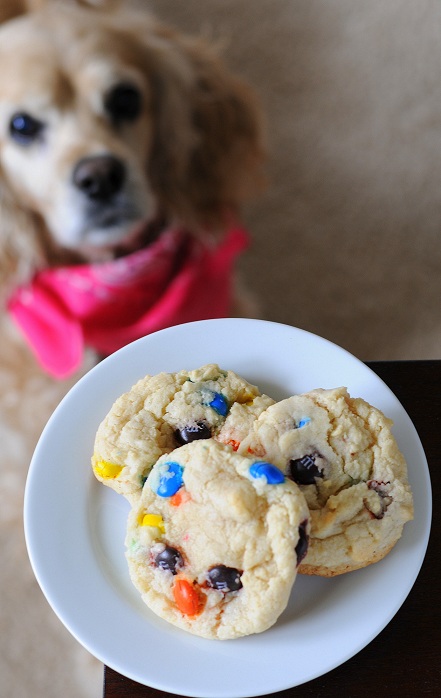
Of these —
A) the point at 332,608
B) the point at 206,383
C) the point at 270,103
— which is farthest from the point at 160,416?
the point at 270,103

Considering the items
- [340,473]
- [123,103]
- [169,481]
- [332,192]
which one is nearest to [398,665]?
[340,473]

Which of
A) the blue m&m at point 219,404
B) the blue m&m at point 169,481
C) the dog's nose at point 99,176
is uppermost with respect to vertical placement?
the dog's nose at point 99,176

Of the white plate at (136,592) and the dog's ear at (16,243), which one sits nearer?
the white plate at (136,592)

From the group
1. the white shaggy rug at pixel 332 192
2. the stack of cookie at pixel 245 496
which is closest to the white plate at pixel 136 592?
the stack of cookie at pixel 245 496

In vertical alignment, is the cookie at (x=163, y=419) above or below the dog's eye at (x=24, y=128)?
below

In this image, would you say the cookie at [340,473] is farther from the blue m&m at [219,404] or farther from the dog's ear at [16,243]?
the dog's ear at [16,243]

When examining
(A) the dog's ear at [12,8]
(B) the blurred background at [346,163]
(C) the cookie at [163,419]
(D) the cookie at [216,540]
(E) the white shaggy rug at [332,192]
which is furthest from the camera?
(B) the blurred background at [346,163]

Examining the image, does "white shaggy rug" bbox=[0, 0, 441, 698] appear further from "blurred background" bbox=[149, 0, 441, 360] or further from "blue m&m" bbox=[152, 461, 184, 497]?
"blue m&m" bbox=[152, 461, 184, 497]
